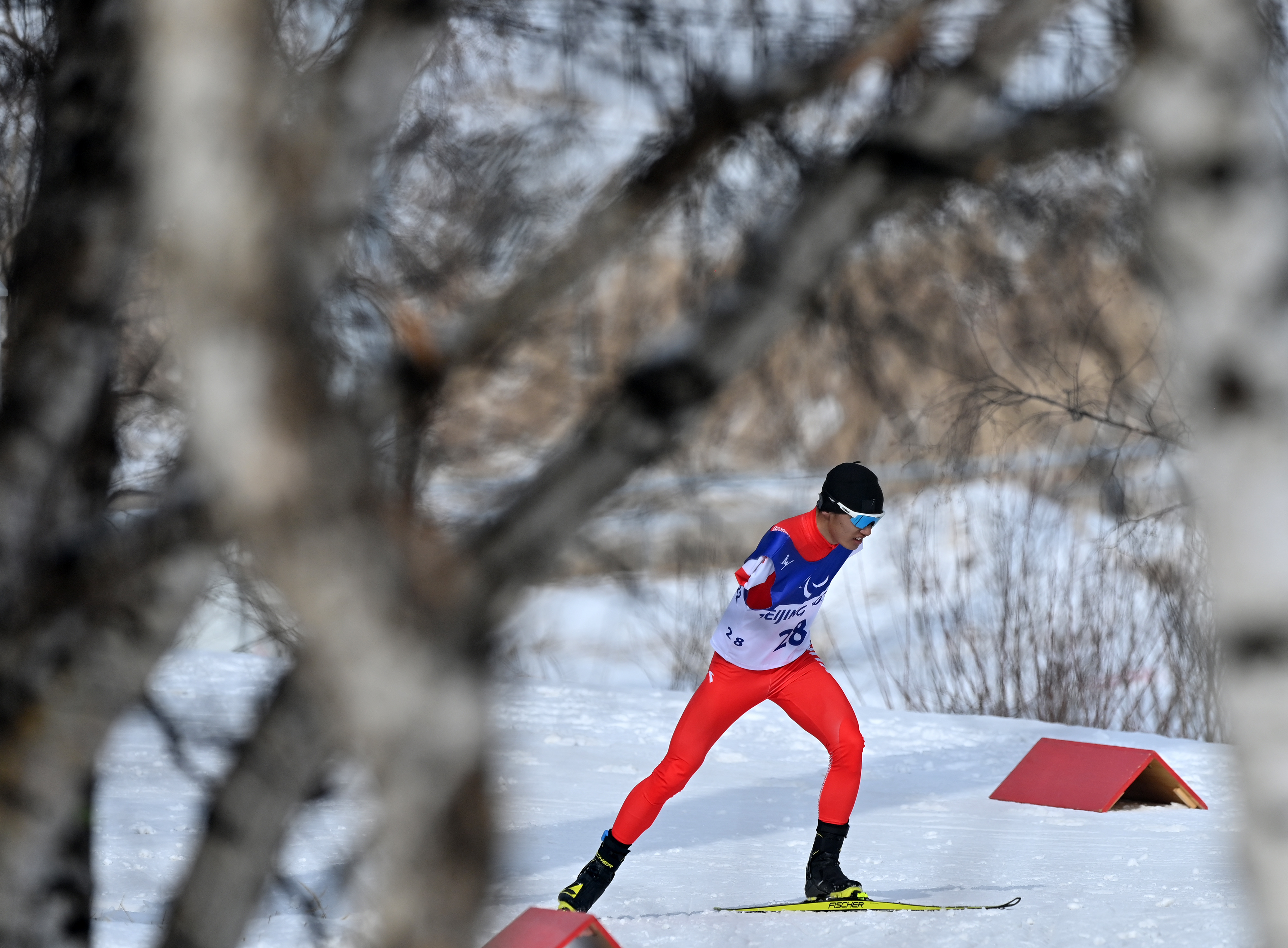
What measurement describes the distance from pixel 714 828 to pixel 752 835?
0.83ft

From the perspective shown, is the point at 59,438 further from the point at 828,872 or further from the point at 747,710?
the point at 828,872

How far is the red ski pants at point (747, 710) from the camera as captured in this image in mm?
5121

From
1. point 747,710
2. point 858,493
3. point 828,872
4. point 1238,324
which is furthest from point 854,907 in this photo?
point 1238,324

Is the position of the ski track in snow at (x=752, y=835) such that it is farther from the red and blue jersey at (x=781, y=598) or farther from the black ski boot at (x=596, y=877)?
the red and blue jersey at (x=781, y=598)

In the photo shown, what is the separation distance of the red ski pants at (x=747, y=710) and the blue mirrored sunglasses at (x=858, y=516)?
729 mm

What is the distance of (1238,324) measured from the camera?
1.23 metres

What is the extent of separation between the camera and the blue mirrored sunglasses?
4898mm

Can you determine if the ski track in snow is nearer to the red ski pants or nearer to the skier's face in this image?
the red ski pants

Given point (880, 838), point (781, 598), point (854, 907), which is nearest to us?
point (781, 598)

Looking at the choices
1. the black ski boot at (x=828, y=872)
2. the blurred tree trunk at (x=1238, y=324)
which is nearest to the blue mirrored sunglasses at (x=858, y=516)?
the black ski boot at (x=828, y=872)

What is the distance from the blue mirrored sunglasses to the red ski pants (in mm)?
729

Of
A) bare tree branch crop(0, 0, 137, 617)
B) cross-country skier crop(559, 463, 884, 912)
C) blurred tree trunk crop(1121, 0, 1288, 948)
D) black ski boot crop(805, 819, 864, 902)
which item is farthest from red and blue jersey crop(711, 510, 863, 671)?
blurred tree trunk crop(1121, 0, 1288, 948)

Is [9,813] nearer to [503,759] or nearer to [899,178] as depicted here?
[503,759]

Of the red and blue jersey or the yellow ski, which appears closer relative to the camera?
the red and blue jersey
